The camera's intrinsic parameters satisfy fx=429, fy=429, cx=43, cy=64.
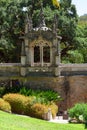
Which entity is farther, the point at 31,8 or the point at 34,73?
the point at 31,8

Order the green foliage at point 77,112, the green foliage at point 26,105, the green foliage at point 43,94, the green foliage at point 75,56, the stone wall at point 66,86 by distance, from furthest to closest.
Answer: the green foliage at point 75,56, the stone wall at point 66,86, the green foliage at point 43,94, the green foliage at point 26,105, the green foliage at point 77,112

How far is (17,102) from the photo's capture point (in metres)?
24.1

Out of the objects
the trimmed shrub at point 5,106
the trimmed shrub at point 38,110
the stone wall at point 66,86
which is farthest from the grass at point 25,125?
the stone wall at point 66,86

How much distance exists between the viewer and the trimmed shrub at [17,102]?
78.8ft

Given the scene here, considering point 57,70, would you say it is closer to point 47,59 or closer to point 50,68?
point 50,68

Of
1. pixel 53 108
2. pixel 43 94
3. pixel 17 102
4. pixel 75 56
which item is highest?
pixel 75 56

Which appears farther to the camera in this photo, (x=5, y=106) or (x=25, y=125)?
(x=5, y=106)

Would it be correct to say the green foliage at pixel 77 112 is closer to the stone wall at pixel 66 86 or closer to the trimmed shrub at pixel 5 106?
the trimmed shrub at pixel 5 106

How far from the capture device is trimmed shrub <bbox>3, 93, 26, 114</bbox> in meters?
24.0

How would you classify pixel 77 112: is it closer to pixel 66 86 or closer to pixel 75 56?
pixel 66 86

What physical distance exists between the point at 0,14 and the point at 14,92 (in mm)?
12016

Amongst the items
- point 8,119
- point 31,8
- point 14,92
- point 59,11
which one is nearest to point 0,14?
point 31,8

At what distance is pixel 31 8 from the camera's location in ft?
119

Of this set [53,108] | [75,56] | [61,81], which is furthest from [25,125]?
[75,56]
